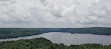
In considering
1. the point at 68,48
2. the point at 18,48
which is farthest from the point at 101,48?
the point at 18,48

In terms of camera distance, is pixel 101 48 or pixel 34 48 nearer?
pixel 101 48

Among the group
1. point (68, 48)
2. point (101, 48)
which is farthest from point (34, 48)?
point (101, 48)

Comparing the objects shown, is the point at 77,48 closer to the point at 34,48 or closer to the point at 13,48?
the point at 34,48

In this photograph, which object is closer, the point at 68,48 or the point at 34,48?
the point at 68,48

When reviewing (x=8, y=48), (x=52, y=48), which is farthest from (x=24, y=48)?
(x=52, y=48)

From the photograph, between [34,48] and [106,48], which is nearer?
[106,48]

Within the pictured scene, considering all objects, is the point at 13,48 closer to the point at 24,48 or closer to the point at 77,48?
the point at 24,48

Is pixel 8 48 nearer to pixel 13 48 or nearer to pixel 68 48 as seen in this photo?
pixel 13 48
